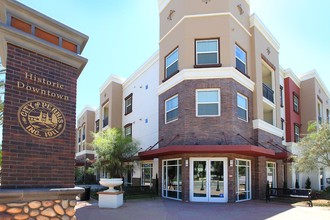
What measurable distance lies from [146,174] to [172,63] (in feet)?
31.1

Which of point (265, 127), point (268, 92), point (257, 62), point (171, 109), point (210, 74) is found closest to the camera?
point (210, 74)

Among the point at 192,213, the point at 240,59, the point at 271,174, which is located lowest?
the point at 192,213

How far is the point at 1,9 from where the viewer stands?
6285mm

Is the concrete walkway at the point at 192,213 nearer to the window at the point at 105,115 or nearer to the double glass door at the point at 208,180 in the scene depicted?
the double glass door at the point at 208,180

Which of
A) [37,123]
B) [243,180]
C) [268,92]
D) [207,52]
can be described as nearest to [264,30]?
[268,92]

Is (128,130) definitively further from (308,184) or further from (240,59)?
(308,184)

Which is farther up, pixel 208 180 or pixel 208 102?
pixel 208 102

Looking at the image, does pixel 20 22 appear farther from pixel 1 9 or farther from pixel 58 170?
pixel 58 170

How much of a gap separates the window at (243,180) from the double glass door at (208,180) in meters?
1.13

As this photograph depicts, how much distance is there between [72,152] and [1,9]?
3396 mm

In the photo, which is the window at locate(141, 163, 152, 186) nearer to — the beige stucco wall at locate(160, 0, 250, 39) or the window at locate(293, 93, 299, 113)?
the beige stucco wall at locate(160, 0, 250, 39)

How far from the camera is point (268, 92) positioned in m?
22.7

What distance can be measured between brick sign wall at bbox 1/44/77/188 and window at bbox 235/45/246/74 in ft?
44.3

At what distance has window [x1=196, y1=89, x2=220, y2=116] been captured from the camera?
Result: 1741cm
